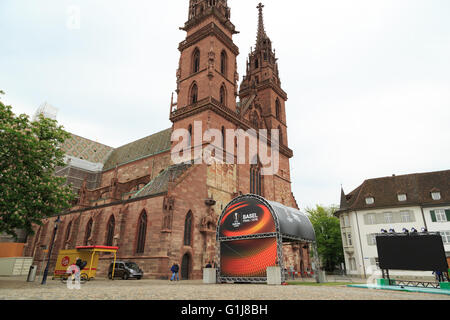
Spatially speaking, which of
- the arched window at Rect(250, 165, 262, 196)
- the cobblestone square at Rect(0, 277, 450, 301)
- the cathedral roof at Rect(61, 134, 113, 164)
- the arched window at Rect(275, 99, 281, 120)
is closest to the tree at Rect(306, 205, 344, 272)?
the arched window at Rect(250, 165, 262, 196)

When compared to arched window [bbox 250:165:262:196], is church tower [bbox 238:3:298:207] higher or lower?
higher

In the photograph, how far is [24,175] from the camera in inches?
590

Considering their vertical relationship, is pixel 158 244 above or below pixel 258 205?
below

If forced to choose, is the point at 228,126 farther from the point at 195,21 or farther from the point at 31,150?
the point at 31,150

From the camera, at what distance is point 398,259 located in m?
16.0

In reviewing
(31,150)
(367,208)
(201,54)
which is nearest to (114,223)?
(31,150)

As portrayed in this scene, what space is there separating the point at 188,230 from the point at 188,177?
15.0 feet

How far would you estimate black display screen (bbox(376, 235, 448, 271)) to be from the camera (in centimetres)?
1503

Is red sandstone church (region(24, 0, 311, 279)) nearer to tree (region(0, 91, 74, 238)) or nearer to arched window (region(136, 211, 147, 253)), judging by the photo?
arched window (region(136, 211, 147, 253))

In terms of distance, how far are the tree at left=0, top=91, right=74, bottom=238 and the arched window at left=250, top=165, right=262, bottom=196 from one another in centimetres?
2115

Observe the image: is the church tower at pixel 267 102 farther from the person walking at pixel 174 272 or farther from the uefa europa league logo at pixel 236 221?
the person walking at pixel 174 272

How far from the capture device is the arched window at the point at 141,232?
2360 cm

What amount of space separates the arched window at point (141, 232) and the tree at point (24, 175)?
8450mm

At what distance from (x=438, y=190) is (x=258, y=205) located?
28.4m
